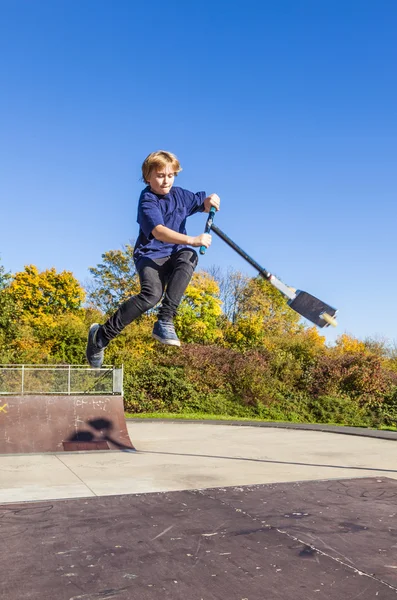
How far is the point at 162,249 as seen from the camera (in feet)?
12.7

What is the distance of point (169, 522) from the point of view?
271 inches

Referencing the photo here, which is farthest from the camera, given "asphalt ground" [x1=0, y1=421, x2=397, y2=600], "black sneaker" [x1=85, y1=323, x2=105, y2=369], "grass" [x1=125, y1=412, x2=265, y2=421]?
"grass" [x1=125, y1=412, x2=265, y2=421]

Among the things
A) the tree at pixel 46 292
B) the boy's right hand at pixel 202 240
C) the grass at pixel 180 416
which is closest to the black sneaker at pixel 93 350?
the boy's right hand at pixel 202 240

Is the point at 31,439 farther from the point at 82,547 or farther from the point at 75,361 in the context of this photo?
the point at 75,361

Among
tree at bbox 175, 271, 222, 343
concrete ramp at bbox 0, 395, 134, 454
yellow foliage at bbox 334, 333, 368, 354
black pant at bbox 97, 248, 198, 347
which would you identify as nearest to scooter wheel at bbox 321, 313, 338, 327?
black pant at bbox 97, 248, 198, 347

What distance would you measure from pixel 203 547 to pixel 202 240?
12.7ft

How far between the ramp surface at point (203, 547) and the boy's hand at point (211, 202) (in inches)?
127

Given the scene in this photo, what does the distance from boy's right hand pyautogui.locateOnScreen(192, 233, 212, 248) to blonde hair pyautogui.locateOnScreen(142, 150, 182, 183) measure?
55cm

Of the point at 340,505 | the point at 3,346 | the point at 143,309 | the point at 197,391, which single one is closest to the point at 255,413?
the point at 197,391

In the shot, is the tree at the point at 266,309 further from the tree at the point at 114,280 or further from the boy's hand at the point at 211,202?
the boy's hand at the point at 211,202

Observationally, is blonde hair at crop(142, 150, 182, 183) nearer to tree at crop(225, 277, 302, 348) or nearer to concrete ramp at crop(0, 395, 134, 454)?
concrete ramp at crop(0, 395, 134, 454)

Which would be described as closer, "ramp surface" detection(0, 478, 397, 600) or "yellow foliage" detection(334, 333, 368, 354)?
"ramp surface" detection(0, 478, 397, 600)

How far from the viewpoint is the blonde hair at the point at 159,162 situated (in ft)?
12.2

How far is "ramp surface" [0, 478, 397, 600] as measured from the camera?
480 cm
